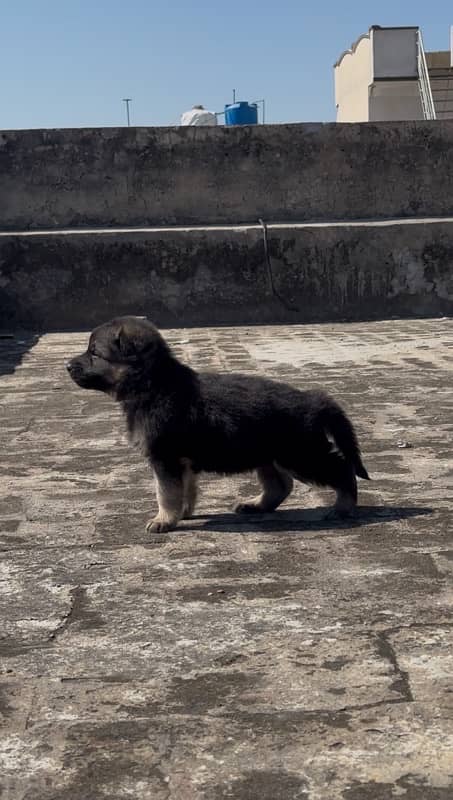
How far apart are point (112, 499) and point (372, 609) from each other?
1885mm

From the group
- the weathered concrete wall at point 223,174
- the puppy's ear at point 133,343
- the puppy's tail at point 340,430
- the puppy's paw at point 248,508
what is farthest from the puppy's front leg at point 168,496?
the weathered concrete wall at point 223,174

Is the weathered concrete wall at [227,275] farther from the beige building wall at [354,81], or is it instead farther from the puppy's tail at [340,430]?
the beige building wall at [354,81]

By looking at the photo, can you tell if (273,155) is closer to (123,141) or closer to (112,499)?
(123,141)

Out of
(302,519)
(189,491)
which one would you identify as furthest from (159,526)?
(302,519)

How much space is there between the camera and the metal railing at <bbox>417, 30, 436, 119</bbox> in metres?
18.4

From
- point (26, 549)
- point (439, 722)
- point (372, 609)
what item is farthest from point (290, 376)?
point (439, 722)

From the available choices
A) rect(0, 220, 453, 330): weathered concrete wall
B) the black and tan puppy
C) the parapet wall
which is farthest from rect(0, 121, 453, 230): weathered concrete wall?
the black and tan puppy

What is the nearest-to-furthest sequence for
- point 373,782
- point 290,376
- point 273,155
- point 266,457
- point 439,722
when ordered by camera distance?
point 373,782 → point 439,722 → point 266,457 → point 290,376 → point 273,155

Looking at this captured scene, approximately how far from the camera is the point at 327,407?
489cm

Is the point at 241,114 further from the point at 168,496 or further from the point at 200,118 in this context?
the point at 168,496

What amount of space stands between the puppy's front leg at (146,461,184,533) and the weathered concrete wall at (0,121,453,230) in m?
8.96

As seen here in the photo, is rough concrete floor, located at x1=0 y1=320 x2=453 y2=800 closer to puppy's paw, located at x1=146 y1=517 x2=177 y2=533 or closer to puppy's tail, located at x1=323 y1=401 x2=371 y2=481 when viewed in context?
puppy's paw, located at x1=146 y1=517 x2=177 y2=533

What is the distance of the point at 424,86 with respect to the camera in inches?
757

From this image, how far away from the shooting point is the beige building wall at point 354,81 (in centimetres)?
2239
